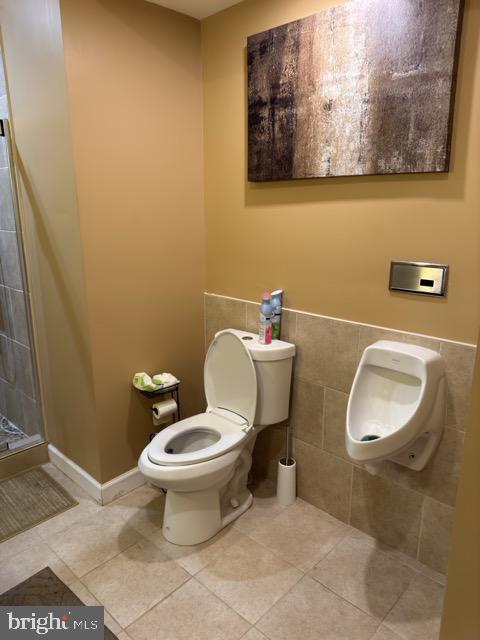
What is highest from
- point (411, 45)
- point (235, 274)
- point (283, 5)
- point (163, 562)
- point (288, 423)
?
point (283, 5)

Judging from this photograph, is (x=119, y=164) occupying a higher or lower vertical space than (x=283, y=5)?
lower

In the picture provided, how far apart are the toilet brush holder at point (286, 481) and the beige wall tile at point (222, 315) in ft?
2.34

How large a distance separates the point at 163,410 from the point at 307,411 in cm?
72

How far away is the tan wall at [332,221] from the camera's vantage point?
1.54 meters

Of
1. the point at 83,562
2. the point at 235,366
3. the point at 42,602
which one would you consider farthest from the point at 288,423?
the point at 42,602

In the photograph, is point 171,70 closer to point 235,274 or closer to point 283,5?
point 283,5

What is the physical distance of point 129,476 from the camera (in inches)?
91.7

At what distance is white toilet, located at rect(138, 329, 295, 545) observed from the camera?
6.05 ft

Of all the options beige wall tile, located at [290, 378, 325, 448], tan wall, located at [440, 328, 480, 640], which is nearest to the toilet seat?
beige wall tile, located at [290, 378, 325, 448]

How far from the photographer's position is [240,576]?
1.81 metres

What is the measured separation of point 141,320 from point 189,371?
1.50 ft

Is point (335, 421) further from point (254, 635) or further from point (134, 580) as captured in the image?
point (134, 580)

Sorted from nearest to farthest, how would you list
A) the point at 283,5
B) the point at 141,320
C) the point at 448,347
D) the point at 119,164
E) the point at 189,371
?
1. the point at 448,347
2. the point at 283,5
3. the point at 119,164
4. the point at 141,320
5. the point at 189,371

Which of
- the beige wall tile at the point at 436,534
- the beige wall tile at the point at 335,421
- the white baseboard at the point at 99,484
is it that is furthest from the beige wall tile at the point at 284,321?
the white baseboard at the point at 99,484
